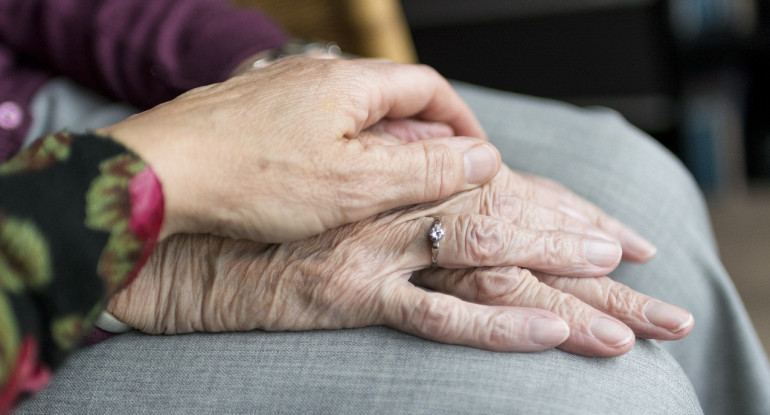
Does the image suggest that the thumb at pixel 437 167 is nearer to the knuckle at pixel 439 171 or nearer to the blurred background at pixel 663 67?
the knuckle at pixel 439 171

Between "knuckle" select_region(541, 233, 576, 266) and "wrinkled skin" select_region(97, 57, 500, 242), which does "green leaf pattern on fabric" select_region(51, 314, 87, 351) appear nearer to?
"wrinkled skin" select_region(97, 57, 500, 242)

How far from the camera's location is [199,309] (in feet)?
2.36

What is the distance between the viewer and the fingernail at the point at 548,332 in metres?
0.65

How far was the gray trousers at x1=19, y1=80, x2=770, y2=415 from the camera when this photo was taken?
0.62 metres

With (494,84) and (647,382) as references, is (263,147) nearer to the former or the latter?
(647,382)

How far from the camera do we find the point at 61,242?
0.51 meters

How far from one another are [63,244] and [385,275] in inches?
12.5

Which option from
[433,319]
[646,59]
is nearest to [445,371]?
[433,319]

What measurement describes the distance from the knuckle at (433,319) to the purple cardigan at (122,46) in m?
0.49

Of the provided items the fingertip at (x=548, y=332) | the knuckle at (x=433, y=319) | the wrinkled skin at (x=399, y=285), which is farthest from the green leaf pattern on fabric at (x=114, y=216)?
the fingertip at (x=548, y=332)

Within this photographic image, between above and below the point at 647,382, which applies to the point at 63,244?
above

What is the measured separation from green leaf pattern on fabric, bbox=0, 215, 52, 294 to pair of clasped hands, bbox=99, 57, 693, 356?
0.44 feet

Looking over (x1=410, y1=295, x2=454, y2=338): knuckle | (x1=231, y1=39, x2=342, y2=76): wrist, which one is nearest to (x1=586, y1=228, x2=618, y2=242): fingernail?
(x1=410, y1=295, x2=454, y2=338): knuckle

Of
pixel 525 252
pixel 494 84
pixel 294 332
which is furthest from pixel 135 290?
pixel 494 84
